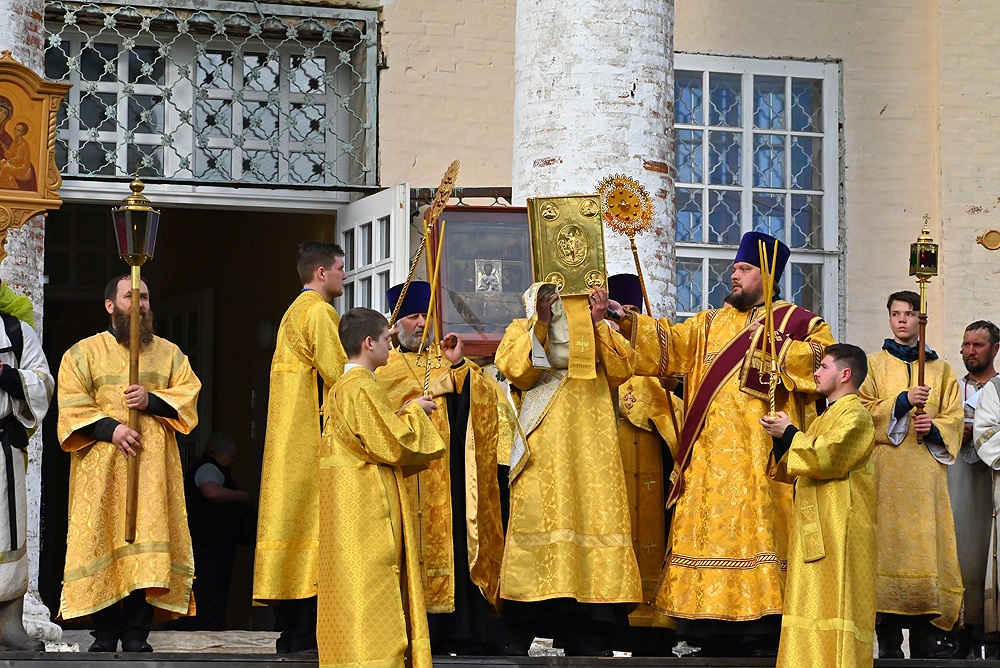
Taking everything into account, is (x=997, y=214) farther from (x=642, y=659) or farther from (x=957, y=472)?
(x=642, y=659)

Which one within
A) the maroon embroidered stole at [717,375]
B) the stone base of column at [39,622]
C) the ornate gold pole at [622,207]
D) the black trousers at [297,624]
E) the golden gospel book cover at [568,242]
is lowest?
the stone base of column at [39,622]

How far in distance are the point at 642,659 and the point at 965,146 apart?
5879 mm

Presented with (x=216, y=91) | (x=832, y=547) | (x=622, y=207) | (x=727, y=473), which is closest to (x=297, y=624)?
(x=727, y=473)

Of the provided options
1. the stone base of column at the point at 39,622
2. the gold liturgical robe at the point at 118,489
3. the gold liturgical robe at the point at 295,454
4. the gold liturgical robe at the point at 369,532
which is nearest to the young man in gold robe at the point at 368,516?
the gold liturgical robe at the point at 369,532

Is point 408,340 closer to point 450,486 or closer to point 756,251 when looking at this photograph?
point 450,486

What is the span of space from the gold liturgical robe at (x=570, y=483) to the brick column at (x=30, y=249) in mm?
2986

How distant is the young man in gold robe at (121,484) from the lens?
7363 mm

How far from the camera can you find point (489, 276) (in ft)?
32.3

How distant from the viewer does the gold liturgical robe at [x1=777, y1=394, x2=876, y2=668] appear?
7.23 m

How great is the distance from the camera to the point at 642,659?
Result: 291 inches

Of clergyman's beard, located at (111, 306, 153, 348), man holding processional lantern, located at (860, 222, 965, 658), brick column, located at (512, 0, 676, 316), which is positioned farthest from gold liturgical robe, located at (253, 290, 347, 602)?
man holding processional lantern, located at (860, 222, 965, 658)

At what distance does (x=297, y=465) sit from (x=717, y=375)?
76.8 inches

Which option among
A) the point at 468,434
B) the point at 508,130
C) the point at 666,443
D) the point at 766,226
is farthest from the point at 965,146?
the point at 468,434

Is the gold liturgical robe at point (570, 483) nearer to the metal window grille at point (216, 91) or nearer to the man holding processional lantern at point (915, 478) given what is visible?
the man holding processional lantern at point (915, 478)
